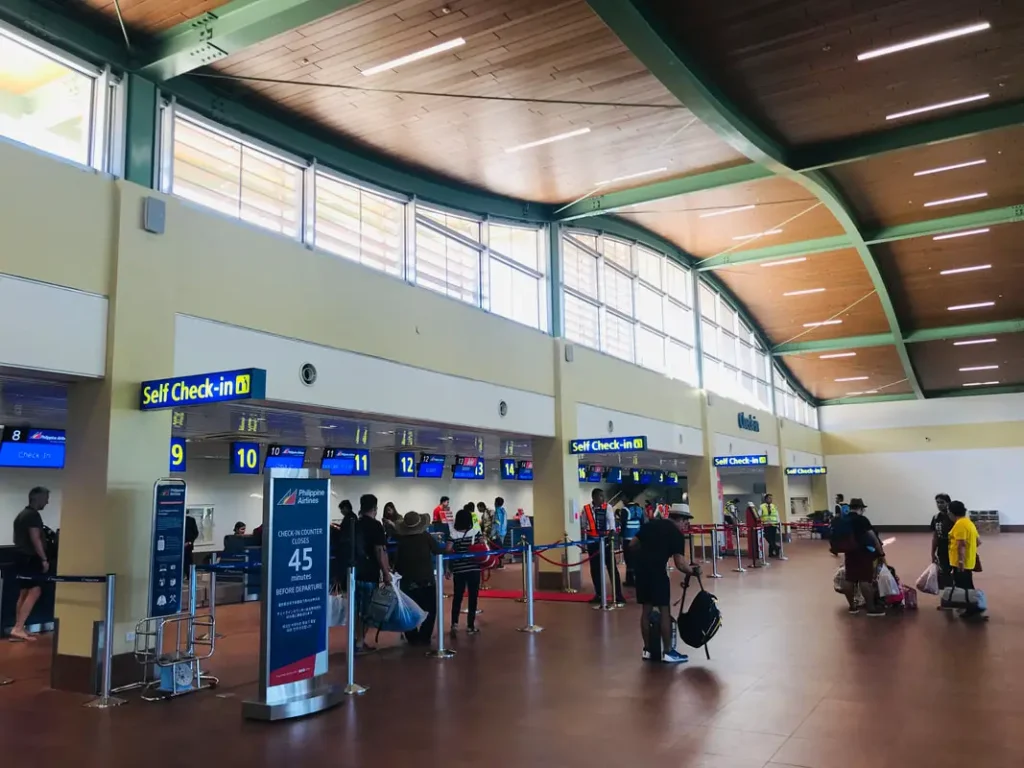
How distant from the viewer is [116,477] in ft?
25.2

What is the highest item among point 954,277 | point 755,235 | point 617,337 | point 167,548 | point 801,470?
point 755,235

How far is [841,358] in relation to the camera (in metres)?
31.3

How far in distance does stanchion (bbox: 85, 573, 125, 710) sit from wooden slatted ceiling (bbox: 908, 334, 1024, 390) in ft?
93.7

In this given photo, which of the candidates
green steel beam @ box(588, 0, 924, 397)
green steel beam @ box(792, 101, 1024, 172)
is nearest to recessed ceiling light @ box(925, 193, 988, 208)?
green steel beam @ box(588, 0, 924, 397)

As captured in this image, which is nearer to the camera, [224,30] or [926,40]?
[224,30]

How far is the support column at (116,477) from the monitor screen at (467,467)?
35.0ft

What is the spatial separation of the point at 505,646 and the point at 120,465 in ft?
14.6

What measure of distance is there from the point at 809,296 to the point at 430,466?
14.4m

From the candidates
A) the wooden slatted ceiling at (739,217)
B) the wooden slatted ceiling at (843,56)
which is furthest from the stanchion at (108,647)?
the wooden slatted ceiling at (739,217)

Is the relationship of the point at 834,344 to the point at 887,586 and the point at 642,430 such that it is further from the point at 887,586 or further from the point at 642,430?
the point at 887,586

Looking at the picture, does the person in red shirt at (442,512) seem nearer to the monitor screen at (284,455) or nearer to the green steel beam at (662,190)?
the monitor screen at (284,455)

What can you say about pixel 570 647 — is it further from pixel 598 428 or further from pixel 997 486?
pixel 997 486

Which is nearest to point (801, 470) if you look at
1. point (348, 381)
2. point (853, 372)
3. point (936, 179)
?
point (853, 372)

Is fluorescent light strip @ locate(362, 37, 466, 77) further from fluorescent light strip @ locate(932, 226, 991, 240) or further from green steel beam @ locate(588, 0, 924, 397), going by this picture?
fluorescent light strip @ locate(932, 226, 991, 240)
